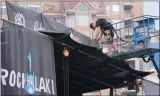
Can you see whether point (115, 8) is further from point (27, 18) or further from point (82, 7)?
point (27, 18)

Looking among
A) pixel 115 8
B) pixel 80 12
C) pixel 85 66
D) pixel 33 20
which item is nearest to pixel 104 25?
pixel 85 66

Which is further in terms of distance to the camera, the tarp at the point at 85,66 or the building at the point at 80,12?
the building at the point at 80,12

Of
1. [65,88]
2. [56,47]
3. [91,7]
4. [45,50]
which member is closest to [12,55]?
[45,50]

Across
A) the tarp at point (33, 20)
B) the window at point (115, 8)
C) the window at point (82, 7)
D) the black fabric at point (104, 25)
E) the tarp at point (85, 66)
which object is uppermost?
the tarp at point (33, 20)

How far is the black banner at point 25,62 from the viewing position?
912cm

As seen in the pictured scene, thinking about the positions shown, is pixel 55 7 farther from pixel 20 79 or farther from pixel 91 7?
pixel 20 79

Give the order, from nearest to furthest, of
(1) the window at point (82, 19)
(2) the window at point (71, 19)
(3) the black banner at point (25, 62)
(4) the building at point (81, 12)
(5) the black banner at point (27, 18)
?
(3) the black banner at point (25, 62)
(5) the black banner at point (27, 18)
(4) the building at point (81, 12)
(1) the window at point (82, 19)
(2) the window at point (71, 19)

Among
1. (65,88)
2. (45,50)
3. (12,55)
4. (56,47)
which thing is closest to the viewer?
(12,55)

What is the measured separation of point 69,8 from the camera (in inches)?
2473

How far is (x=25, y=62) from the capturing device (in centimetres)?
957

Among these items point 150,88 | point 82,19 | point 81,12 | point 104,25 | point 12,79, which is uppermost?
point 104,25

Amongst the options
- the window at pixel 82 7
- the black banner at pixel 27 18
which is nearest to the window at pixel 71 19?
the window at pixel 82 7

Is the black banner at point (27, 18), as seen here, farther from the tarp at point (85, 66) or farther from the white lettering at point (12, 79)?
the white lettering at point (12, 79)

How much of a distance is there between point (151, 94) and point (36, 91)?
21.6 feet
